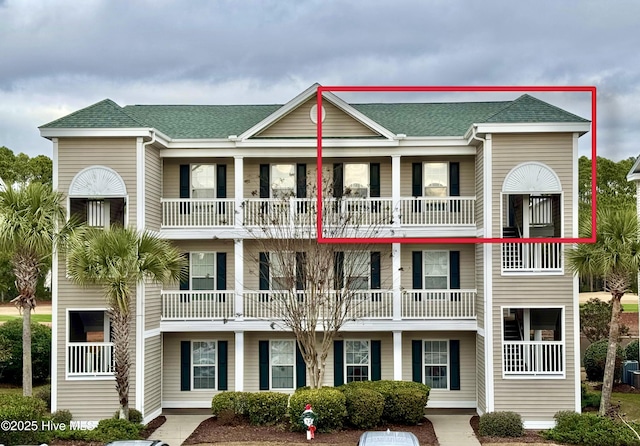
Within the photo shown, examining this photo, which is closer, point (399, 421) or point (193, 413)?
point (399, 421)

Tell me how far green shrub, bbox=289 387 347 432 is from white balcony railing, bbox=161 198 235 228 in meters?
6.35

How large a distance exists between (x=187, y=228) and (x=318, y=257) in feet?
14.5

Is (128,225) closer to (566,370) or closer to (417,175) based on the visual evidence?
(417,175)

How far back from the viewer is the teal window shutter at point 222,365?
2445cm

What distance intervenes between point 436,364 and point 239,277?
688 cm

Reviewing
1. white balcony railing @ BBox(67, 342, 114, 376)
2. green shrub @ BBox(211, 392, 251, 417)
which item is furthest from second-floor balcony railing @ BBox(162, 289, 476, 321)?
green shrub @ BBox(211, 392, 251, 417)

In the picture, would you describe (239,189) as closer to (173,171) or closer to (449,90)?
(173,171)

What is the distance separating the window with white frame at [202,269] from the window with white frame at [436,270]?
6867 mm

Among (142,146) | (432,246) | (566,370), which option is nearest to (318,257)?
(432,246)

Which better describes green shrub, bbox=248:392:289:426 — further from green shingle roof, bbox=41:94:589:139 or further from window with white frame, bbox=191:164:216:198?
green shingle roof, bbox=41:94:589:139

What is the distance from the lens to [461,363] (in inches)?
957

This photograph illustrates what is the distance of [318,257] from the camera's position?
22.2m

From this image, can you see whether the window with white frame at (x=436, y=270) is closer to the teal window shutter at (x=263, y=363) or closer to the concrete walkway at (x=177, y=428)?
the teal window shutter at (x=263, y=363)

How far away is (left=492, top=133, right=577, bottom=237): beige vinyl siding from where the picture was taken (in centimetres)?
2162
